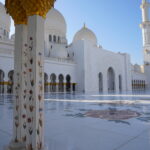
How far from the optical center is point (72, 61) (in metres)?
15.5

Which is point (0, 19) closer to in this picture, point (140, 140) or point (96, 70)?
point (96, 70)

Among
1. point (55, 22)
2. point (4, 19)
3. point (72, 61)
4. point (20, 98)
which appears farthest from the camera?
point (55, 22)

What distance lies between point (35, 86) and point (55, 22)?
1846 cm

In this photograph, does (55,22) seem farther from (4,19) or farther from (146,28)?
(146,28)

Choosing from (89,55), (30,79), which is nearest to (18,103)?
(30,79)

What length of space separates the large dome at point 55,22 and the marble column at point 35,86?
17.9 meters

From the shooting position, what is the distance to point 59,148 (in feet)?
4.07

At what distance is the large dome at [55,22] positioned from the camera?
17991mm

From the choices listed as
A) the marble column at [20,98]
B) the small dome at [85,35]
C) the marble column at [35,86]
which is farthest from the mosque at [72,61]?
the marble column at [35,86]

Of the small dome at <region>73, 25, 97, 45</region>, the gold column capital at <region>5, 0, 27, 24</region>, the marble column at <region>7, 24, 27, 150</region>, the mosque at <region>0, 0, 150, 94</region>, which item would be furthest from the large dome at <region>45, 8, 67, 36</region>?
the marble column at <region>7, 24, 27, 150</region>

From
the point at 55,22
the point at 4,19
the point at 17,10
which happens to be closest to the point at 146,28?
the point at 55,22

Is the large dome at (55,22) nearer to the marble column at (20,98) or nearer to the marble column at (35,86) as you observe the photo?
the marble column at (20,98)

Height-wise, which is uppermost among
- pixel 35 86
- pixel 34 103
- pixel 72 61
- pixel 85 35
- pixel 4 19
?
pixel 4 19

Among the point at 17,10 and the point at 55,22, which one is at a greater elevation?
the point at 55,22
